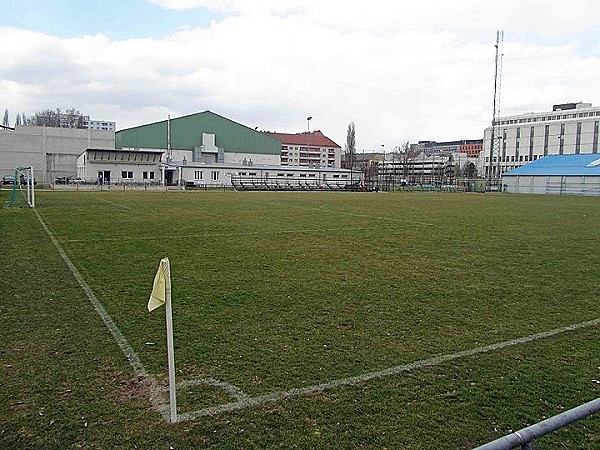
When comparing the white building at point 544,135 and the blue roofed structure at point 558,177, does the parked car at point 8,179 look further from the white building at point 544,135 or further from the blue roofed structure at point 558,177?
the white building at point 544,135

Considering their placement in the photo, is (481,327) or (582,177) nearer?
(481,327)

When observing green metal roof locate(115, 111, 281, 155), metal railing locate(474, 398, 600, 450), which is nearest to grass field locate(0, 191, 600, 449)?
metal railing locate(474, 398, 600, 450)

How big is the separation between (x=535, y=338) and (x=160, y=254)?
849cm

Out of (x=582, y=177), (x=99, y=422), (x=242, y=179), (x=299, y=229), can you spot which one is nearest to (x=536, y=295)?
(x=99, y=422)

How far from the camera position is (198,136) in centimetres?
8075

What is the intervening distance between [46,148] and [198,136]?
73.6 feet

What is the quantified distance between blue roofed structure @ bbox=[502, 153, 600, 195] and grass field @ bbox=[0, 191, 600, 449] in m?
52.1

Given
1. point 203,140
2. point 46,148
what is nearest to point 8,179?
point 46,148

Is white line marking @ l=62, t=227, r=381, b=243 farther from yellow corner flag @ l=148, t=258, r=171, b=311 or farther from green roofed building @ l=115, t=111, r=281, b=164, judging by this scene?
green roofed building @ l=115, t=111, r=281, b=164

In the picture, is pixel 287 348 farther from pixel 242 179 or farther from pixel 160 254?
pixel 242 179

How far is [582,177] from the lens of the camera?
57.2m

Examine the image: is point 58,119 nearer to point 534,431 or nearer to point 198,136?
point 198,136

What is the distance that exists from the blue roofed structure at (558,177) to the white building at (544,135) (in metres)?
35.7

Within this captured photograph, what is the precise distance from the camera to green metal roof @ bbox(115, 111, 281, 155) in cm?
7719
